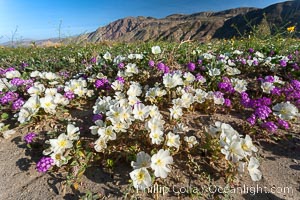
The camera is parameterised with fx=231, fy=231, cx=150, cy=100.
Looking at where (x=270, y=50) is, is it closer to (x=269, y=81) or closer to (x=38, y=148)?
(x=269, y=81)

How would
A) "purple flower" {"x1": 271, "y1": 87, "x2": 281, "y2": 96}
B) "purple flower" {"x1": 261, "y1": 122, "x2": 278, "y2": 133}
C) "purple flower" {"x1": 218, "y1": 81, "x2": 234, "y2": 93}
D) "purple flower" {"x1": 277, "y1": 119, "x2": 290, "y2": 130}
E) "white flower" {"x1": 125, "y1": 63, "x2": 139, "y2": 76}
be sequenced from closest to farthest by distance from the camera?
"purple flower" {"x1": 261, "y1": 122, "x2": 278, "y2": 133}, "purple flower" {"x1": 277, "y1": 119, "x2": 290, "y2": 130}, "purple flower" {"x1": 271, "y1": 87, "x2": 281, "y2": 96}, "purple flower" {"x1": 218, "y1": 81, "x2": 234, "y2": 93}, "white flower" {"x1": 125, "y1": 63, "x2": 139, "y2": 76}

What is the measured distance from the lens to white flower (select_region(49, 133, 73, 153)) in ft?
7.05

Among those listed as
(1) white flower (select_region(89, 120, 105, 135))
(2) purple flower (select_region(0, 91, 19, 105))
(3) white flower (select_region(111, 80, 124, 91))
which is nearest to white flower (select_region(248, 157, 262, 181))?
(1) white flower (select_region(89, 120, 105, 135))

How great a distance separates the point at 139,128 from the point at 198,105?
3.05 ft

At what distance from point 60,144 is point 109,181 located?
0.59 metres

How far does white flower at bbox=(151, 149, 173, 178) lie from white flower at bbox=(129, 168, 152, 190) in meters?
0.08

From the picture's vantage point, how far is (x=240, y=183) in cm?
203

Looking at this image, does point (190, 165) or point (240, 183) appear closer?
point (240, 183)

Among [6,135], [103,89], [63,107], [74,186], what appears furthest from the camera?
[103,89]

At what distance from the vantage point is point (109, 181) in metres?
2.08

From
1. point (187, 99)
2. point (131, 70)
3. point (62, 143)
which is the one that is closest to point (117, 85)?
point (131, 70)

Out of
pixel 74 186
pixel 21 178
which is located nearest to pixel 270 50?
pixel 74 186

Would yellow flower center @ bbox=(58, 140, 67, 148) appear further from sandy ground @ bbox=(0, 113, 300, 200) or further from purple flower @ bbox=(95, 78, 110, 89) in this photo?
purple flower @ bbox=(95, 78, 110, 89)

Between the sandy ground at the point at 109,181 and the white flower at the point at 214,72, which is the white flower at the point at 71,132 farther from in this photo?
the white flower at the point at 214,72
